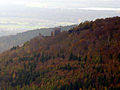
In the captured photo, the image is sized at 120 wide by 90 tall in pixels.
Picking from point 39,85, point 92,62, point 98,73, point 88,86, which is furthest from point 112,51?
point 39,85

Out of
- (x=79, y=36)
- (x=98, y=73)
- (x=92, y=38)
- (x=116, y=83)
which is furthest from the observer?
(x=79, y=36)

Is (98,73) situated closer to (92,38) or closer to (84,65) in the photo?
(84,65)

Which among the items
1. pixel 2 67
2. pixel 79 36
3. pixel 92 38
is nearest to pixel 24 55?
pixel 2 67

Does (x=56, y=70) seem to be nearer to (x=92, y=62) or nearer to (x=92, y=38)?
(x=92, y=62)

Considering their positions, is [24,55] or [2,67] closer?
[2,67]

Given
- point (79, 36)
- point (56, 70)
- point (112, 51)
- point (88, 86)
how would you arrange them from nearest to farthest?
point (88, 86) < point (112, 51) < point (56, 70) < point (79, 36)

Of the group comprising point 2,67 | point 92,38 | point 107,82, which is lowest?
point 2,67

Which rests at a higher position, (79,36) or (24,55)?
(79,36)
